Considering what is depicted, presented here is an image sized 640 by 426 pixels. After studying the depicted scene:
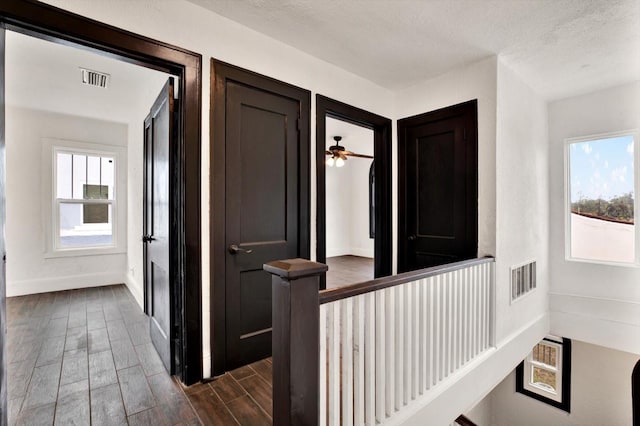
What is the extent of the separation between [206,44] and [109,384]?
2398 mm

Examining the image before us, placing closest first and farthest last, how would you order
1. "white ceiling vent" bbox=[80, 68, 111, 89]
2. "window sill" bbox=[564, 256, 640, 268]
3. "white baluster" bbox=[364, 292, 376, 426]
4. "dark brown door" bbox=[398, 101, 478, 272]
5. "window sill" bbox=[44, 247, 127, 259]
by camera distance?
"white baluster" bbox=[364, 292, 376, 426] → "dark brown door" bbox=[398, 101, 478, 272] → "white ceiling vent" bbox=[80, 68, 111, 89] → "window sill" bbox=[564, 256, 640, 268] → "window sill" bbox=[44, 247, 127, 259]

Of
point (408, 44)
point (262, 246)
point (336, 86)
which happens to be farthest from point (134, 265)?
point (408, 44)

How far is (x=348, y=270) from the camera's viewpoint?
5934mm

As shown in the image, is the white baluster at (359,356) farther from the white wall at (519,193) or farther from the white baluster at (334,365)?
the white wall at (519,193)

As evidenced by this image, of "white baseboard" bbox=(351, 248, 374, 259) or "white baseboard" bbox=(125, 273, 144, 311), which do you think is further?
"white baseboard" bbox=(351, 248, 374, 259)

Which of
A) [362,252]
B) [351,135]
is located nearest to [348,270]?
[362,252]

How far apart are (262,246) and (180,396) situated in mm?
1088

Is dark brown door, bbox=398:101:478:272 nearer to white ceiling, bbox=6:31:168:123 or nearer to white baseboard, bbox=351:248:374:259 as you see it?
white ceiling, bbox=6:31:168:123

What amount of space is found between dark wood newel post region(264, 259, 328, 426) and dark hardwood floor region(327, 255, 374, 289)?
302cm

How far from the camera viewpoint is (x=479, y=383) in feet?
7.93

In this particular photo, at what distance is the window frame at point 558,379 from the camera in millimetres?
4246

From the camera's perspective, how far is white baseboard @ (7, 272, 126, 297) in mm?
4078

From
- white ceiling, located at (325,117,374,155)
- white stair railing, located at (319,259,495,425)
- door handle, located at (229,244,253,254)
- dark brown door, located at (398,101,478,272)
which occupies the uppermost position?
white ceiling, located at (325,117,374,155)

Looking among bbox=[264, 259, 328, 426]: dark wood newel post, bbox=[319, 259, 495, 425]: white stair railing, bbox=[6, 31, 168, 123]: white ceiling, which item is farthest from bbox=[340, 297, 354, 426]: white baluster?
bbox=[6, 31, 168, 123]: white ceiling
